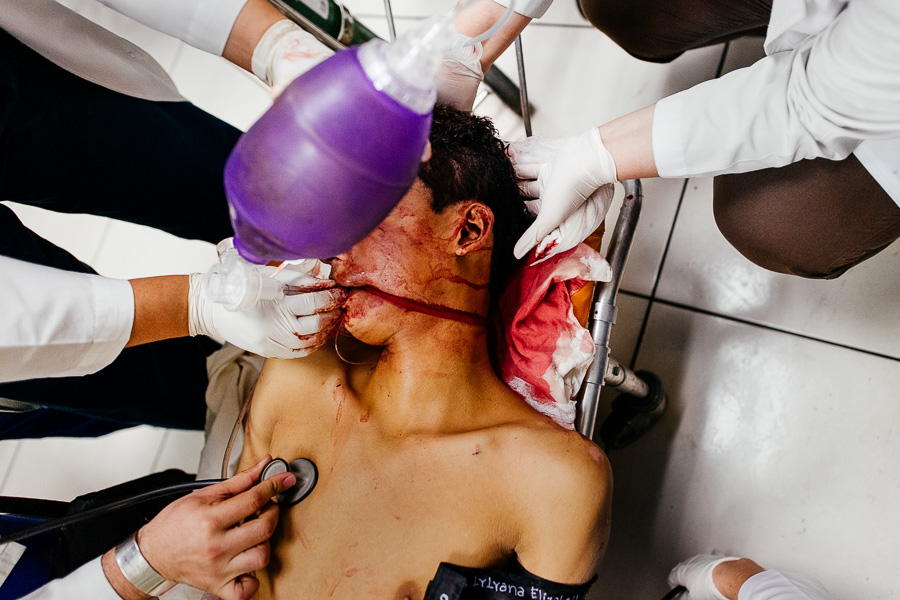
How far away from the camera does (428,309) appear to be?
113cm

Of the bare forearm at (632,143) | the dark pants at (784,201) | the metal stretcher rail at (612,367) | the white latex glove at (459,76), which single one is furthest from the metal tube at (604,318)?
the white latex glove at (459,76)

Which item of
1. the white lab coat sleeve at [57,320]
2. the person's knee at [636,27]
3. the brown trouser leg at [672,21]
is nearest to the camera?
the white lab coat sleeve at [57,320]

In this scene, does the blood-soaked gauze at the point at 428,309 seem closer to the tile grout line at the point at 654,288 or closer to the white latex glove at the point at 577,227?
the white latex glove at the point at 577,227

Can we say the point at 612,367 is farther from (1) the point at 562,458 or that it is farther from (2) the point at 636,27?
(2) the point at 636,27

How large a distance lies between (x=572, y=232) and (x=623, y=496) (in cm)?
88

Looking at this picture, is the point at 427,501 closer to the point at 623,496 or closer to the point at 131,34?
the point at 623,496

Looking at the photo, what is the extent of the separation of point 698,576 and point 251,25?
5.17 ft

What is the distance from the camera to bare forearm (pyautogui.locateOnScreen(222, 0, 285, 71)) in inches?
43.9

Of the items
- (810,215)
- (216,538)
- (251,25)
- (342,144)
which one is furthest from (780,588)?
(251,25)

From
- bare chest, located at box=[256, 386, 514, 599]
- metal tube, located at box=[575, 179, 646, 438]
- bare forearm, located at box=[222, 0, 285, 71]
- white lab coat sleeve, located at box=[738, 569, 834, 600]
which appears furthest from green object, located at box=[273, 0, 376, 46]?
white lab coat sleeve, located at box=[738, 569, 834, 600]

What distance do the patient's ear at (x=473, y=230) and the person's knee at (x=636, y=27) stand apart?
0.76 meters

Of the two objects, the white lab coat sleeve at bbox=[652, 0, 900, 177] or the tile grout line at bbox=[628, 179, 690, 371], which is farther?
the tile grout line at bbox=[628, 179, 690, 371]

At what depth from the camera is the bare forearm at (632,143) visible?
1.00 m

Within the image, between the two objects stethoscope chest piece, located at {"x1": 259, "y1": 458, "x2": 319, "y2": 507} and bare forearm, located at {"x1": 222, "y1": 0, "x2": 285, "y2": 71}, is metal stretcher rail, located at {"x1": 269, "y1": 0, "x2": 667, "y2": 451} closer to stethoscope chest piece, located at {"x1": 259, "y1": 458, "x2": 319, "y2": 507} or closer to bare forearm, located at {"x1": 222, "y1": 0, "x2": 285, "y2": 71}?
bare forearm, located at {"x1": 222, "y1": 0, "x2": 285, "y2": 71}
